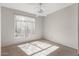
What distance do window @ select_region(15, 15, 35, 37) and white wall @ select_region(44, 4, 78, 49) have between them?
0.57 metres

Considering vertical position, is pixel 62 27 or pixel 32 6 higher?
pixel 32 6

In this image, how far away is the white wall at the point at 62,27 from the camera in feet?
6.92

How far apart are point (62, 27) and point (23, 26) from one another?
165 cm

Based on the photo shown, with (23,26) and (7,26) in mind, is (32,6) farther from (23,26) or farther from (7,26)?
(7,26)

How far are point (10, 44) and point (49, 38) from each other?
1513 millimetres

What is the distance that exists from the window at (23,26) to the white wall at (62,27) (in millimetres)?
573

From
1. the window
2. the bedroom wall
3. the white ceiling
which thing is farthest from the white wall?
the bedroom wall

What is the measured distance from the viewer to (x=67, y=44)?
2.28 meters

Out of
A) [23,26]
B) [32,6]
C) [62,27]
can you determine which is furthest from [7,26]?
[62,27]

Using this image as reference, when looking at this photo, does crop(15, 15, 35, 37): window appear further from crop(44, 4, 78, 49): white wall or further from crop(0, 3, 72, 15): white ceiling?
crop(44, 4, 78, 49): white wall

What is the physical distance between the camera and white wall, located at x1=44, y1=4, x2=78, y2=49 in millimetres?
2109

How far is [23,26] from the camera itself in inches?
69.6

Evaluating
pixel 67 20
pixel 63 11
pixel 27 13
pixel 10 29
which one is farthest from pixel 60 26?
pixel 10 29

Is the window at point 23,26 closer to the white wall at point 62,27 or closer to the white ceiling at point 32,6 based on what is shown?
the white ceiling at point 32,6
